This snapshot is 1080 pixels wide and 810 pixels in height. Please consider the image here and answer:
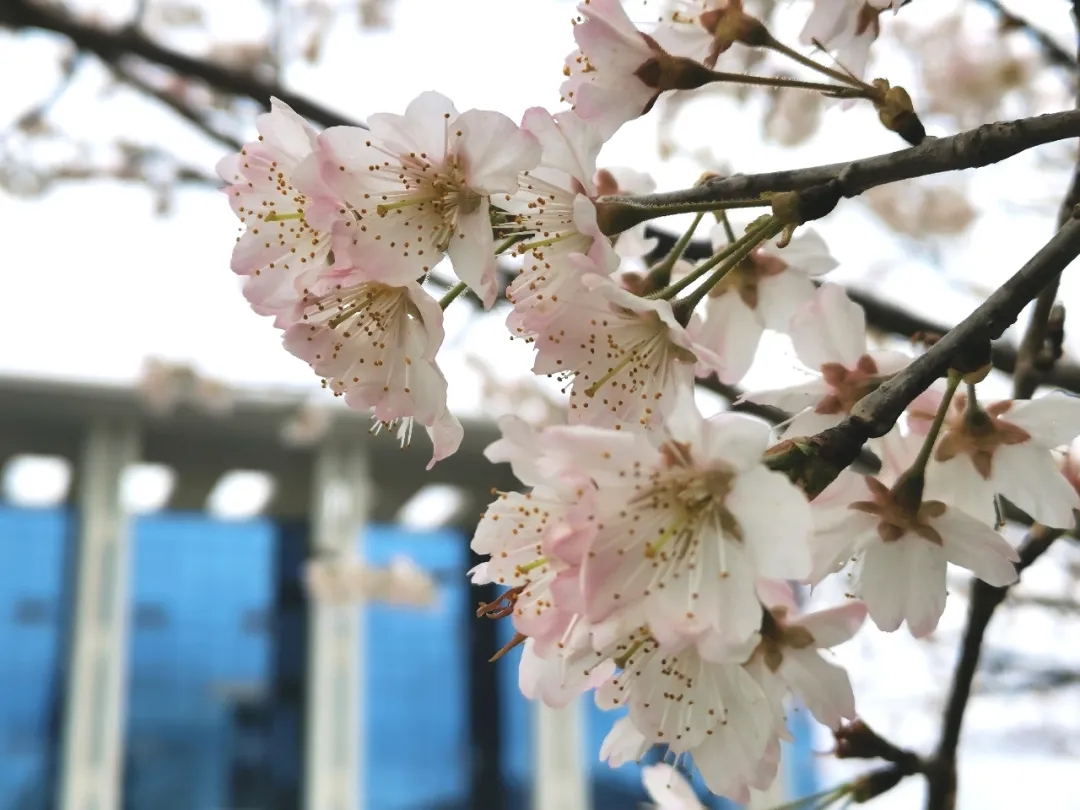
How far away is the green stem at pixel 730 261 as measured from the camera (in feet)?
1.03

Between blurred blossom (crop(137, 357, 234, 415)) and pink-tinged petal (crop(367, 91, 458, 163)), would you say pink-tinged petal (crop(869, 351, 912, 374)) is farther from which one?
blurred blossom (crop(137, 357, 234, 415))

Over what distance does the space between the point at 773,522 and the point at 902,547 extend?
0.11 metres

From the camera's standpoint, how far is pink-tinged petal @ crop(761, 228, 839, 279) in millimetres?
463

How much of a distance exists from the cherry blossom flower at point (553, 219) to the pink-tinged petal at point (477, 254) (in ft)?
0.04

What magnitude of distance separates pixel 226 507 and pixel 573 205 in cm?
777

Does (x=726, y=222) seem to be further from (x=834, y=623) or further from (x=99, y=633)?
(x=99, y=633)

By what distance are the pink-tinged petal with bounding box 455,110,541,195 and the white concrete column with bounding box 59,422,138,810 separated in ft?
20.7

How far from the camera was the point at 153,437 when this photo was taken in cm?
670

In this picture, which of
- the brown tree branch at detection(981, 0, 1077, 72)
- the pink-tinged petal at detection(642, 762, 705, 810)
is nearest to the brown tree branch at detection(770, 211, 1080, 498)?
the pink-tinged petal at detection(642, 762, 705, 810)

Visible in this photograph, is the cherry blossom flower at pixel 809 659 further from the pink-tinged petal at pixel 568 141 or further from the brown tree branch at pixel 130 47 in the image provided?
the brown tree branch at pixel 130 47

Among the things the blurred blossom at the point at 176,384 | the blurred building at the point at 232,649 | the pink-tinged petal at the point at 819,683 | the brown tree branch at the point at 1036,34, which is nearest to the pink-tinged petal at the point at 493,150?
the pink-tinged petal at the point at 819,683

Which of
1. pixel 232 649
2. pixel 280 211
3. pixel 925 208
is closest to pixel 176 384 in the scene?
pixel 232 649

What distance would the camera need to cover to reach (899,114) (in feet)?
1.10

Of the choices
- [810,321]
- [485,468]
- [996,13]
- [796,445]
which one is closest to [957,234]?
[996,13]
